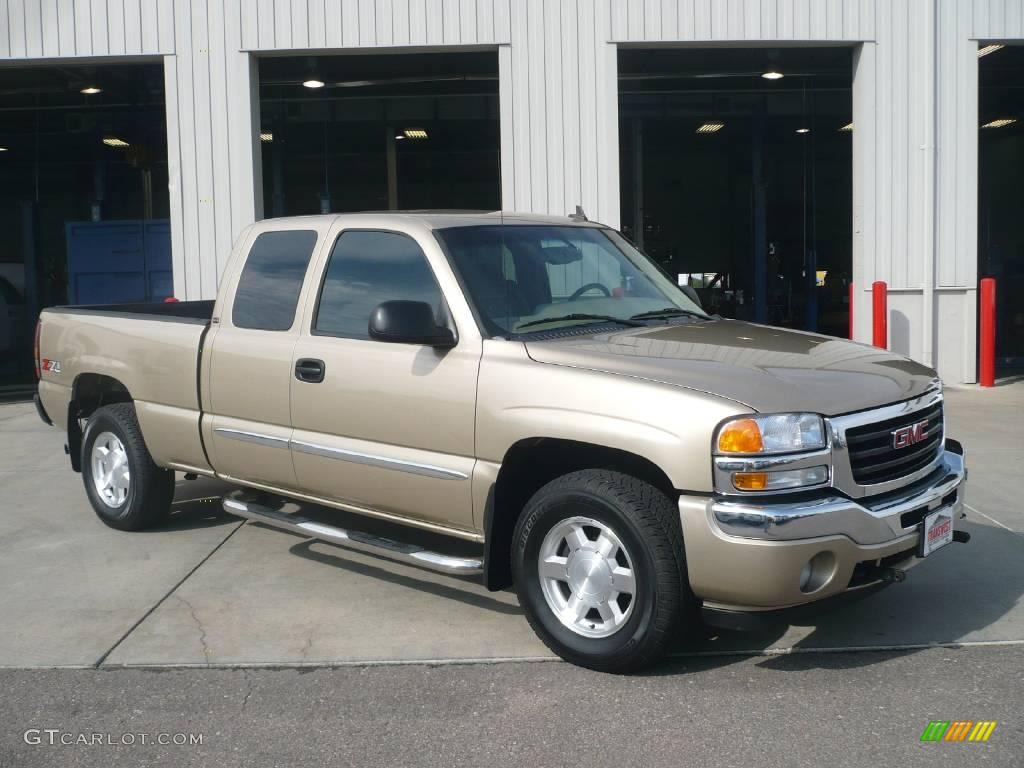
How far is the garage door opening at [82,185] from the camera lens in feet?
56.6

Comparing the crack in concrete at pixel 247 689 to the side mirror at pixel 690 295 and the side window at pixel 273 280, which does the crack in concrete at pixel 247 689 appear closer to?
the side window at pixel 273 280

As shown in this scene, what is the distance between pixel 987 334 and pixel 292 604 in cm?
1041

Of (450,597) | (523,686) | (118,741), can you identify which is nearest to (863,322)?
(450,597)

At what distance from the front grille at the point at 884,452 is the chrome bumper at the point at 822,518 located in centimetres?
10

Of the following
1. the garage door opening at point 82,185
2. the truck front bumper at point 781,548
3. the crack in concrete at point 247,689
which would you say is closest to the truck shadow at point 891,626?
the truck front bumper at point 781,548

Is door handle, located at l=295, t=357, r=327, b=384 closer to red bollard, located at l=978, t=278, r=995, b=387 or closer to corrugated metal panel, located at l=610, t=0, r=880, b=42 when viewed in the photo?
corrugated metal panel, located at l=610, t=0, r=880, b=42

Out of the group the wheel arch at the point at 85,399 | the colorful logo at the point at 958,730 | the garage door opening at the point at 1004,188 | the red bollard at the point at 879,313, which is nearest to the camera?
the colorful logo at the point at 958,730

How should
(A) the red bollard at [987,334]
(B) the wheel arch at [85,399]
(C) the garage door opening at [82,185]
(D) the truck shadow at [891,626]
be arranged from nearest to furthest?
(D) the truck shadow at [891,626] → (B) the wheel arch at [85,399] → (A) the red bollard at [987,334] → (C) the garage door opening at [82,185]

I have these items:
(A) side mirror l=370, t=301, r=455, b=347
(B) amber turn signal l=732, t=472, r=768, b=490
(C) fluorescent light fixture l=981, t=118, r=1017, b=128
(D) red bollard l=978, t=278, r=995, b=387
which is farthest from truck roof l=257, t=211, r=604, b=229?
(C) fluorescent light fixture l=981, t=118, r=1017, b=128

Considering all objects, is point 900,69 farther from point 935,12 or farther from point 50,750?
point 50,750

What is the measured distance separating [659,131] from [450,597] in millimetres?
26304

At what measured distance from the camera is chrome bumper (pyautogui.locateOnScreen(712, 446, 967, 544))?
12.7ft

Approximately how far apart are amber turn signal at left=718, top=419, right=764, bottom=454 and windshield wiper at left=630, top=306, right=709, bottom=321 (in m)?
1.38

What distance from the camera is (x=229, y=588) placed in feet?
18.6
